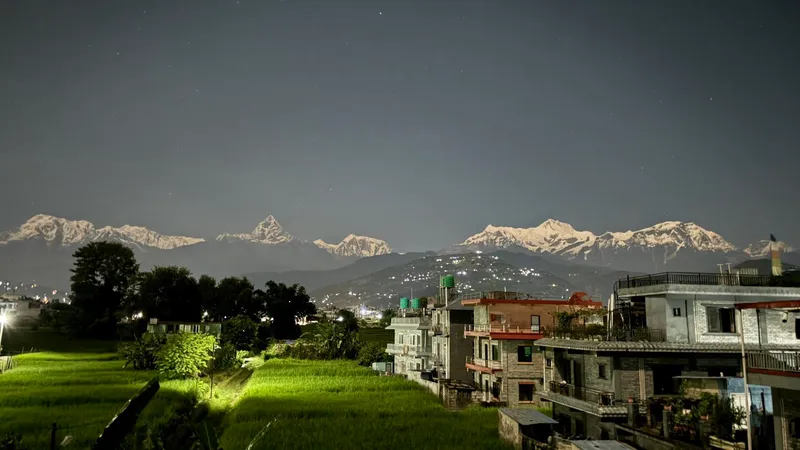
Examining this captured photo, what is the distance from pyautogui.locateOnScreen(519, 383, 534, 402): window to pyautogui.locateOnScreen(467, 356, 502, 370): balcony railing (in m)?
2.05

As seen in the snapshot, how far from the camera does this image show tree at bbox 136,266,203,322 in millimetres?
97438

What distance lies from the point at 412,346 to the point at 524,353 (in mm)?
21235

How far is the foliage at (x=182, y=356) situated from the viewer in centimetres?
4962

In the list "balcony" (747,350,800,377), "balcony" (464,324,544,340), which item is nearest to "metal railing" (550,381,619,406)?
"balcony" (747,350,800,377)

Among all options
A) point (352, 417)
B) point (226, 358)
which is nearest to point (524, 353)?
point (352, 417)

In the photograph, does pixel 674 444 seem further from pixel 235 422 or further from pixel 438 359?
pixel 438 359

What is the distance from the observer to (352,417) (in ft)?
113

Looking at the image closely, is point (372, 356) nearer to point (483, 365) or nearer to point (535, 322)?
point (483, 365)

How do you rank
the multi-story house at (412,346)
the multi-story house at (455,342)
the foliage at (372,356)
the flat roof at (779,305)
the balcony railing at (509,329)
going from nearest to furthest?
the flat roof at (779,305), the balcony railing at (509,329), the multi-story house at (455,342), the multi-story house at (412,346), the foliage at (372,356)

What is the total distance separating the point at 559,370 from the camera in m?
32.4

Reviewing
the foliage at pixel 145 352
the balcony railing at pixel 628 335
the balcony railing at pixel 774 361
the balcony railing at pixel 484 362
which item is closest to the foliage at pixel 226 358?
the foliage at pixel 145 352

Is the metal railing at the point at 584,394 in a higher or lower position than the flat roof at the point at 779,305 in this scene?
lower

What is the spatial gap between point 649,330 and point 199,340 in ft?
129

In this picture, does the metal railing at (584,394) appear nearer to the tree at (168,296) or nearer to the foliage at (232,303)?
the tree at (168,296)
